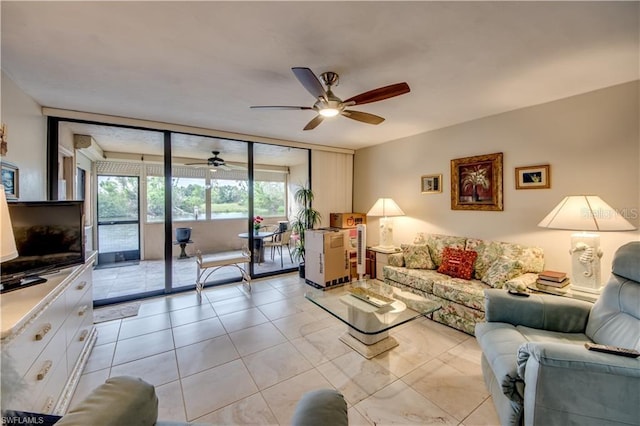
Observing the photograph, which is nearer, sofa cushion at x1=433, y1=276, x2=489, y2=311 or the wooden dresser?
the wooden dresser

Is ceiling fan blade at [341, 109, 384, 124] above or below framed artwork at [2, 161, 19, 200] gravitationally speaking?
above

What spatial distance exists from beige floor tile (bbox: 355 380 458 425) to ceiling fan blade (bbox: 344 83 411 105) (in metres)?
2.23

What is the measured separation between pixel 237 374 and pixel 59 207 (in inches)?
76.0

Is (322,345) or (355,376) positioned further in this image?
(322,345)

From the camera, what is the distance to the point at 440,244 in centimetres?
362

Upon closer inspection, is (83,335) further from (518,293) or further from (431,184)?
(431,184)

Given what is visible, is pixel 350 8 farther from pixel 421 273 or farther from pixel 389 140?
pixel 389 140

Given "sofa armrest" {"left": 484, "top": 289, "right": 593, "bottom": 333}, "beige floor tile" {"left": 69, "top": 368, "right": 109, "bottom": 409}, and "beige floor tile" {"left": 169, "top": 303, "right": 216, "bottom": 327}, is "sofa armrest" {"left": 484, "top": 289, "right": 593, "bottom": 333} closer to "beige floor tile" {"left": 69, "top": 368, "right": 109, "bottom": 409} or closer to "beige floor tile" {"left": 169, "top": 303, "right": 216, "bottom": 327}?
"beige floor tile" {"left": 169, "top": 303, "right": 216, "bottom": 327}

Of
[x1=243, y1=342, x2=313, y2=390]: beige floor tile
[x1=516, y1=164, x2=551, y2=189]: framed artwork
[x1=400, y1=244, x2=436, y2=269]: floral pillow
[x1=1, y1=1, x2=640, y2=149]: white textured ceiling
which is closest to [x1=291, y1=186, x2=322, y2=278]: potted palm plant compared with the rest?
[x1=400, y1=244, x2=436, y2=269]: floral pillow


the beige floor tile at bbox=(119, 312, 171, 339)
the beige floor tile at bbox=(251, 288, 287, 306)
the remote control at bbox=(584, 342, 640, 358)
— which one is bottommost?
the beige floor tile at bbox=(119, 312, 171, 339)

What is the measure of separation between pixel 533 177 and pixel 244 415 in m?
Result: 3.63

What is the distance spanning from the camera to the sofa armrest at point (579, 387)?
1.15 m

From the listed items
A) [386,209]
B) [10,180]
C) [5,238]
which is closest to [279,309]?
[386,209]

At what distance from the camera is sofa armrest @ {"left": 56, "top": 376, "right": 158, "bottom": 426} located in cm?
85
